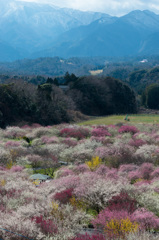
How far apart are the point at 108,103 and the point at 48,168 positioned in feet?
155

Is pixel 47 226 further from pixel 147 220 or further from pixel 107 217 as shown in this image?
pixel 147 220

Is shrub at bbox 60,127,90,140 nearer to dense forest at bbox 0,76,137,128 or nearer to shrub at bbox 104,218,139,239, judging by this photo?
dense forest at bbox 0,76,137,128

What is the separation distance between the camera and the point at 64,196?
7.32 metres

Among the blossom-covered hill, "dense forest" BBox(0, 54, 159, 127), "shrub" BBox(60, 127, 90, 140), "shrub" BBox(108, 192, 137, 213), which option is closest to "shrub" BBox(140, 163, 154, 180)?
the blossom-covered hill

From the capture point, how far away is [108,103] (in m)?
58.8

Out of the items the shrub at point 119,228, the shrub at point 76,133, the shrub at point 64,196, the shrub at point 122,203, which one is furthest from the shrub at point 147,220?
the shrub at point 76,133

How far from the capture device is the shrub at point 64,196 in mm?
7241

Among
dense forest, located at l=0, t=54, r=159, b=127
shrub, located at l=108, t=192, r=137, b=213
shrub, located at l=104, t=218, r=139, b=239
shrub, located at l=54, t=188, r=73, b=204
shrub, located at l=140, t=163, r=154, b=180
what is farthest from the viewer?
dense forest, located at l=0, t=54, r=159, b=127

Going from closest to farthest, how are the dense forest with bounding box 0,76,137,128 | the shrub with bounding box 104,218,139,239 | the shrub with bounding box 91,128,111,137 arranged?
the shrub with bounding box 104,218,139,239 → the shrub with bounding box 91,128,111,137 → the dense forest with bounding box 0,76,137,128

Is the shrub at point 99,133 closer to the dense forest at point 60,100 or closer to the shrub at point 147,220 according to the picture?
the shrub at point 147,220

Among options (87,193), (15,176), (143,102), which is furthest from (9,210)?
(143,102)

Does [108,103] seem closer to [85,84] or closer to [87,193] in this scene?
[85,84]

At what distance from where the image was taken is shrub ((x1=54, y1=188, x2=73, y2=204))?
23.8ft

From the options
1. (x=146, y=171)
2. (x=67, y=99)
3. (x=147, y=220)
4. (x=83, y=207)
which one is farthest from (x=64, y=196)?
(x=67, y=99)
